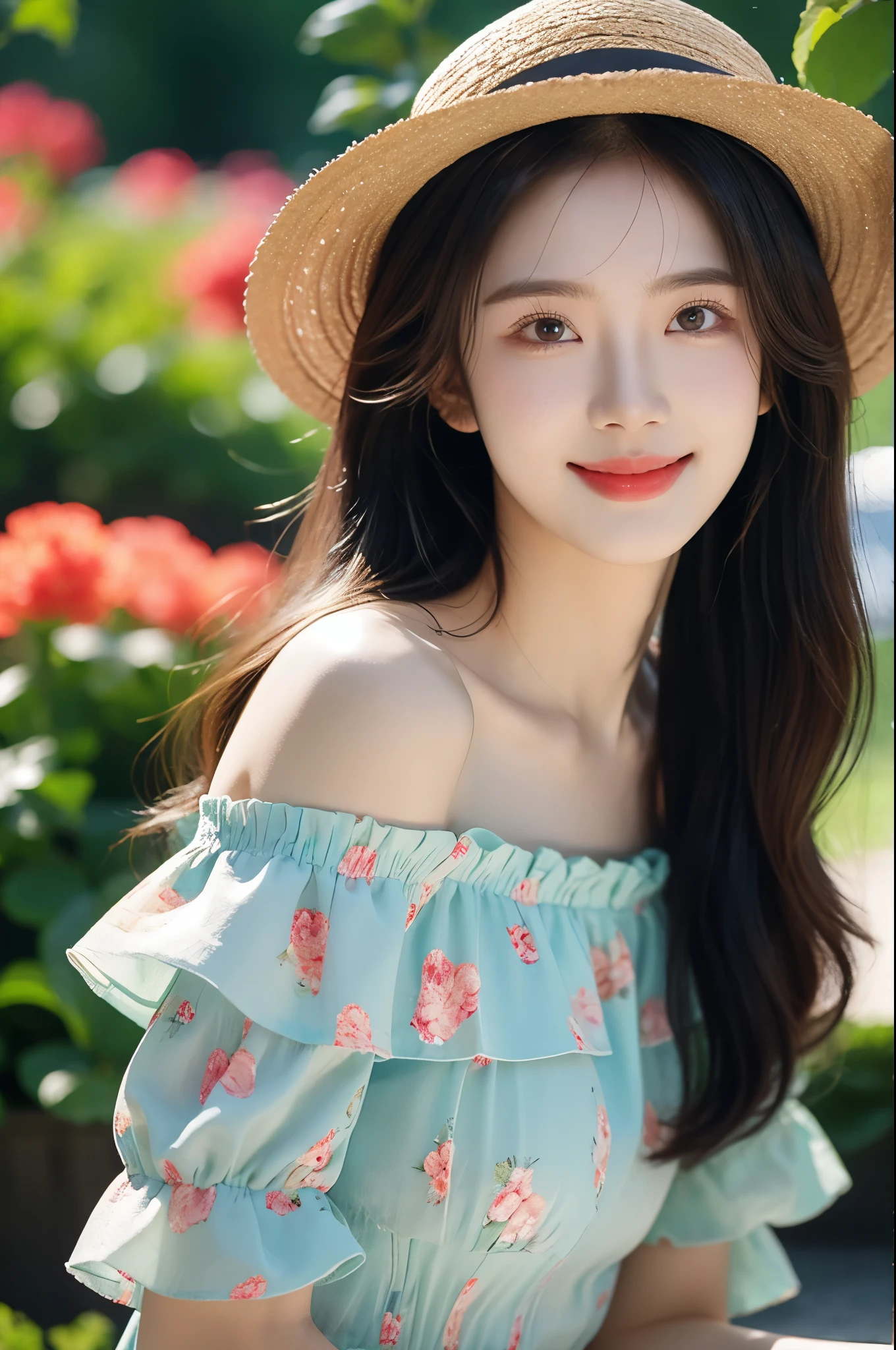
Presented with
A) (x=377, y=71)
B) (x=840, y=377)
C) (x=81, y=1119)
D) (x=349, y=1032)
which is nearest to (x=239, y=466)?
(x=377, y=71)

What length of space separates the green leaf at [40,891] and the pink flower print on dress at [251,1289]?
0.88 metres

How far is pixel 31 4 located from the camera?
4.92 feet

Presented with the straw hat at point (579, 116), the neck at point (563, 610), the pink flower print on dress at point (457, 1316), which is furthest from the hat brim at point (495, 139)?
the pink flower print on dress at point (457, 1316)

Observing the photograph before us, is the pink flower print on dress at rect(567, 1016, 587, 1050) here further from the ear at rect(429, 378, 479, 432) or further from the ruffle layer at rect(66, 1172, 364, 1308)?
the ear at rect(429, 378, 479, 432)

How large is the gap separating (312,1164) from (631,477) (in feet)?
1.73

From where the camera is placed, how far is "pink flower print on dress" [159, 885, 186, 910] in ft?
3.03

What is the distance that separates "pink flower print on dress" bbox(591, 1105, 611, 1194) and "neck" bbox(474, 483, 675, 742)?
337 mm

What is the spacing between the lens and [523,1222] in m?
0.98

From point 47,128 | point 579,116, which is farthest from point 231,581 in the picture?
point 47,128

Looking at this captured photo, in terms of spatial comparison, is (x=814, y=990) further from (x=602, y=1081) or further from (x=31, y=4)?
(x=31, y=4)

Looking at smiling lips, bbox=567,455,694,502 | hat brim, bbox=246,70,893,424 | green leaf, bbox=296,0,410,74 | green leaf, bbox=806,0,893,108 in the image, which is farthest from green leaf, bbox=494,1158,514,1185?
green leaf, bbox=296,0,410,74

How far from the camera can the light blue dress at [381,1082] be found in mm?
852

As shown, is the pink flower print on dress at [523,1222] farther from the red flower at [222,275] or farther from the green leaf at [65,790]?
the red flower at [222,275]

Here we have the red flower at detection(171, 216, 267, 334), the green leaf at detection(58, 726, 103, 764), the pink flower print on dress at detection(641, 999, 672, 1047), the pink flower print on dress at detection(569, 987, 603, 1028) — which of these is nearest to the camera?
the pink flower print on dress at detection(569, 987, 603, 1028)
